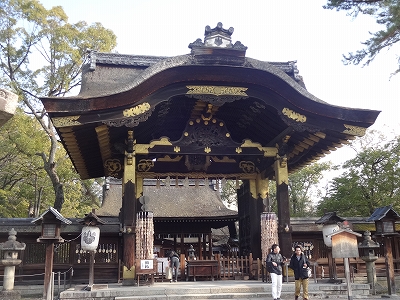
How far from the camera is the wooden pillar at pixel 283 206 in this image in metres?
→ 10.2

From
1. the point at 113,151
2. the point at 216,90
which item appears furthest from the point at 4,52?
the point at 216,90

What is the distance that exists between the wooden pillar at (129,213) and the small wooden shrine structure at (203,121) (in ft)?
0.08

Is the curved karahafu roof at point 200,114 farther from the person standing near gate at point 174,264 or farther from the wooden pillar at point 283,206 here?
the person standing near gate at point 174,264

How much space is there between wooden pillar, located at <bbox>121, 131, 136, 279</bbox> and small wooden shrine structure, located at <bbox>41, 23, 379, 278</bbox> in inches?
1.0

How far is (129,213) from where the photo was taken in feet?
31.5

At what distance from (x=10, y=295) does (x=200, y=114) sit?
672 cm

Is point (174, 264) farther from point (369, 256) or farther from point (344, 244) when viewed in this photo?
point (344, 244)

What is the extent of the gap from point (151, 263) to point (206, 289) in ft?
5.73

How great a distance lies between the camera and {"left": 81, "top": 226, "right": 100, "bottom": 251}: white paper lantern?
8828 millimetres

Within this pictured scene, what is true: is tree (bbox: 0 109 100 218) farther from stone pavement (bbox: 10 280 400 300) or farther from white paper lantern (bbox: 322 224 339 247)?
white paper lantern (bbox: 322 224 339 247)

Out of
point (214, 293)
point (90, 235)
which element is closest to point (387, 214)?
point (214, 293)

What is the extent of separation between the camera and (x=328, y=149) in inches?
444

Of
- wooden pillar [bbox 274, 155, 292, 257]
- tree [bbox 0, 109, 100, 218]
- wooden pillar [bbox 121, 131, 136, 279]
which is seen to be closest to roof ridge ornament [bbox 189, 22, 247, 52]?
wooden pillar [bbox 121, 131, 136, 279]

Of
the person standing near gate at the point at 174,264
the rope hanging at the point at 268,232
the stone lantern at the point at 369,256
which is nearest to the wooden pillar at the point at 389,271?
the stone lantern at the point at 369,256
